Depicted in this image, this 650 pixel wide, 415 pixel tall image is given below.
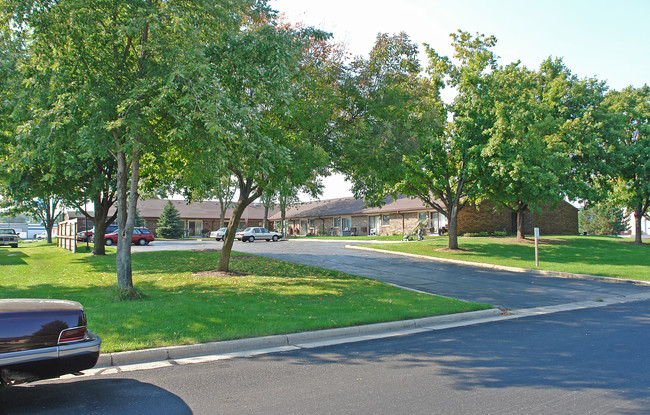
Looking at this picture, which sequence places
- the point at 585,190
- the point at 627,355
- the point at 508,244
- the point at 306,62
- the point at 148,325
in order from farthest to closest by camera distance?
1. the point at 508,244
2. the point at 585,190
3. the point at 306,62
4. the point at 148,325
5. the point at 627,355

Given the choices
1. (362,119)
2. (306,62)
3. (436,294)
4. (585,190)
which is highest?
(306,62)

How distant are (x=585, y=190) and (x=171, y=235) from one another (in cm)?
4412

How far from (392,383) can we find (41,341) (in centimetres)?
399

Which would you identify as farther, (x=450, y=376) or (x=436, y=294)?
(x=436, y=294)

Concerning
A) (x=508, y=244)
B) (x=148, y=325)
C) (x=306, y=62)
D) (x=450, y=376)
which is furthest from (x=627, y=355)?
(x=508, y=244)

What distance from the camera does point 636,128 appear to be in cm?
3375

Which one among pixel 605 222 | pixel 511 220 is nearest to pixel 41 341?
pixel 511 220

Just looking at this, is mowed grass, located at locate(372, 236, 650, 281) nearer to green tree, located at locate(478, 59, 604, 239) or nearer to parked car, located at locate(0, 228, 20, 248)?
green tree, located at locate(478, 59, 604, 239)

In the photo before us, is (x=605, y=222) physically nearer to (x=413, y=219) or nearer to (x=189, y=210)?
(x=413, y=219)

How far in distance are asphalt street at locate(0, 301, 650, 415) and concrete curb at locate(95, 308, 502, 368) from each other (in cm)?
52

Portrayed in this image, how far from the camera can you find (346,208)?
53.2 metres

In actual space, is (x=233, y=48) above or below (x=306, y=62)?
below

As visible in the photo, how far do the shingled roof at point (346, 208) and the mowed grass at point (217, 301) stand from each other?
25.7 m

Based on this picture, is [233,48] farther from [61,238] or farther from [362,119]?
[61,238]
